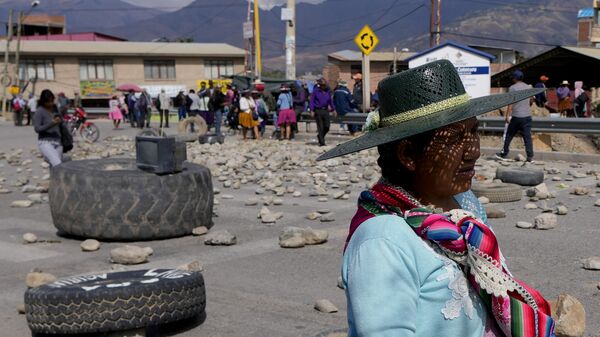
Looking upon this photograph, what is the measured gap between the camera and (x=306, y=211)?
9.96 meters

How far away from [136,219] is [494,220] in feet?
13.4

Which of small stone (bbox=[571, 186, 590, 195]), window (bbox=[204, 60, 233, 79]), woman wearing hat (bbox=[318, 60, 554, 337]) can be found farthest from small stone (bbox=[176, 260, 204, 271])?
window (bbox=[204, 60, 233, 79])

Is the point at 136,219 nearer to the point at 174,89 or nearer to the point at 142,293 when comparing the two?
the point at 142,293

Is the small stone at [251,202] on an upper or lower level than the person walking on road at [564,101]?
lower

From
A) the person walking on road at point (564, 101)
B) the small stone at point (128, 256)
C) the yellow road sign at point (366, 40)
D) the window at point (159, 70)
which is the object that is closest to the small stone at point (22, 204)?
the small stone at point (128, 256)

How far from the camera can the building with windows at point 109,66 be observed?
6781 centimetres

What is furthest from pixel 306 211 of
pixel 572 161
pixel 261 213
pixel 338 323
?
pixel 572 161

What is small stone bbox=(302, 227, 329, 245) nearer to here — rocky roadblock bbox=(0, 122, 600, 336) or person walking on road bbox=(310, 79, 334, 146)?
rocky roadblock bbox=(0, 122, 600, 336)

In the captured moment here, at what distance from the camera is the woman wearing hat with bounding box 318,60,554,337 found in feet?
6.32

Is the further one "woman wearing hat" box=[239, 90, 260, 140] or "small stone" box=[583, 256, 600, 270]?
"woman wearing hat" box=[239, 90, 260, 140]

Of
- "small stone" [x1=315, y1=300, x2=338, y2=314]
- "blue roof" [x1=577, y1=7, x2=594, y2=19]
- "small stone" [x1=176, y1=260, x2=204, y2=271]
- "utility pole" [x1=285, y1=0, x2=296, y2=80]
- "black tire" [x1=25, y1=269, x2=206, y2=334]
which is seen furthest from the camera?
"blue roof" [x1=577, y1=7, x2=594, y2=19]

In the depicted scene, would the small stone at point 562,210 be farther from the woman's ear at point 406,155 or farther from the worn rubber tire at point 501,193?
the woman's ear at point 406,155

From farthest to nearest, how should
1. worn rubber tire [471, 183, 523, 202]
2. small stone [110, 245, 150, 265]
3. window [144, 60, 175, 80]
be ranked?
window [144, 60, 175, 80] < worn rubber tire [471, 183, 523, 202] < small stone [110, 245, 150, 265]

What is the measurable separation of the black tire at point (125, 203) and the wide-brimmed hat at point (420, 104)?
6.00 metres
